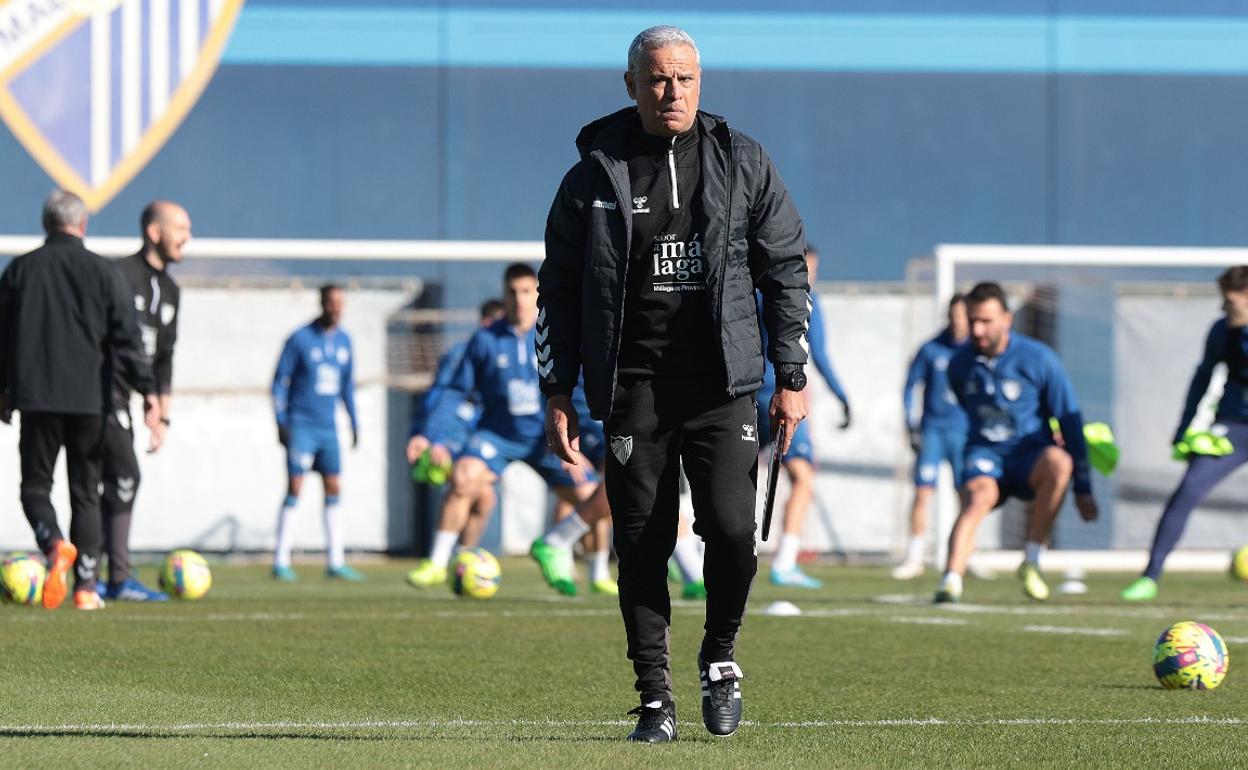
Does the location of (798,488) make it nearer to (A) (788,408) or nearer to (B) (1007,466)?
(B) (1007,466)

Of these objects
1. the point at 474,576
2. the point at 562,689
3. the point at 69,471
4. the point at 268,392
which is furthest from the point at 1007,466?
the point at 268,392

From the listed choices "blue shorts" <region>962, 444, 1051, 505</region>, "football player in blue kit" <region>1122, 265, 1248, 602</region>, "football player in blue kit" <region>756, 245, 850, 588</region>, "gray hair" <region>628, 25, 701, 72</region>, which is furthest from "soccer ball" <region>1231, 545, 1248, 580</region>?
"gray hair" <region>628, 25, 701, 72</region>

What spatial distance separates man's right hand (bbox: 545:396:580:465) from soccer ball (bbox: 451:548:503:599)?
21.1ft

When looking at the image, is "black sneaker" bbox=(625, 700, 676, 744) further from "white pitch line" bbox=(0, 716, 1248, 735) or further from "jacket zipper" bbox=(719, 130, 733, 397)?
"jacket zipper" bbox=(719, 130, 733, 397)

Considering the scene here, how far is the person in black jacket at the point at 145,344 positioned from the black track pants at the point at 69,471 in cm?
63

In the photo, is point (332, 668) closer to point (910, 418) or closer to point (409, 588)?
point (409, 588)

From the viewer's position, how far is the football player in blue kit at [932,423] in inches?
644

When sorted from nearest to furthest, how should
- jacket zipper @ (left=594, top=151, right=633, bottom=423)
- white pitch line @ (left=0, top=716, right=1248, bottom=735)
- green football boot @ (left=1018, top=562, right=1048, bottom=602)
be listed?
1. jacket zipper @ (left=594, top=151, right=633, bottom=423)
2. white pitch line @ (left=0, top=716, right=1248, bottom=735)
3. green football boot @ (left=1018, top=562, right=1048, bottom=602)

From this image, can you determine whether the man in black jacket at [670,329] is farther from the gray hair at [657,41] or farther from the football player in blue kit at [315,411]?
the football player in blue kit at [315,411]

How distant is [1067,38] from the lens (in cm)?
2286

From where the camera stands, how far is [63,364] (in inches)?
414

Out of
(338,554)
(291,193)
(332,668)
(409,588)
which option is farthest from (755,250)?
(291,193)

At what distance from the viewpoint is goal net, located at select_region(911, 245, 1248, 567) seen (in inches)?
781

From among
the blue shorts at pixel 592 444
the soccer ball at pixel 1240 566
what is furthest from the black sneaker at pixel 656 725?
the soccer ball at pixel 1240 566
